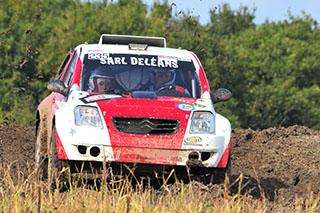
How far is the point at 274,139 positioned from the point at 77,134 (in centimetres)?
779

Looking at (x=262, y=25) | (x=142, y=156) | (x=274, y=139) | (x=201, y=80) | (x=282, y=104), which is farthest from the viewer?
(x=262, y=25)

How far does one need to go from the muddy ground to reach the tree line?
60.2ft

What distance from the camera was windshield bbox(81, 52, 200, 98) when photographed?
335 inches

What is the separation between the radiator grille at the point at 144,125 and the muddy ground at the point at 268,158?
4.45ft

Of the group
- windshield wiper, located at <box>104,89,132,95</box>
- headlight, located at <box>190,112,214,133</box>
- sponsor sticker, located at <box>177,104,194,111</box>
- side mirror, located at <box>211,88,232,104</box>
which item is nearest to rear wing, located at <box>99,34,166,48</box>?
side mirror, located at <box>211,88,232,104</box>

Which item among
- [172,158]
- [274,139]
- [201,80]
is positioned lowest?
[274,139]

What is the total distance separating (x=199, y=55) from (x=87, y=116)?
28426mm

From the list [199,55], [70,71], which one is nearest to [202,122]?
[70,71]

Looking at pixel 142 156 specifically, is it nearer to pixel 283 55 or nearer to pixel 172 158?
pixel 172 158

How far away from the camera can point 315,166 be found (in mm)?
11133

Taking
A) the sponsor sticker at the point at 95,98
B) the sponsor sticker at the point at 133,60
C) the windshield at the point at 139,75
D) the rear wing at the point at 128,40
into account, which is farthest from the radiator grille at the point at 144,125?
the rear wing at the point at 128,40

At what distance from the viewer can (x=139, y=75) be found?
28.5ft

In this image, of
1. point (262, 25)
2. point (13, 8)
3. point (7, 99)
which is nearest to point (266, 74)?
point (262, 25)

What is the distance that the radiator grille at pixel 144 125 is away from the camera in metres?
7.53
